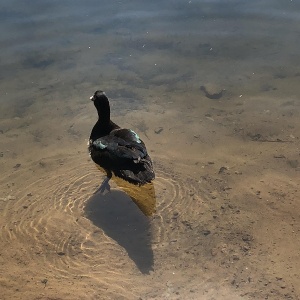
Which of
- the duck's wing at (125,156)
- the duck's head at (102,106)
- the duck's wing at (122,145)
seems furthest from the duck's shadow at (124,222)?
the duck's head at (102,106)

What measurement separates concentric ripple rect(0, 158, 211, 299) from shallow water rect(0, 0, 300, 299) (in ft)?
0.06

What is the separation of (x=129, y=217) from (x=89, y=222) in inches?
21.7

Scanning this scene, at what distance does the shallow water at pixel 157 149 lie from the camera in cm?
566

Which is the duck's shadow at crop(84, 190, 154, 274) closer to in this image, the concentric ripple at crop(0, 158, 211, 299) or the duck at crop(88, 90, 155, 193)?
the concentric ripple at crop(0, 158, 211, 299)

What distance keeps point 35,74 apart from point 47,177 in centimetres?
355

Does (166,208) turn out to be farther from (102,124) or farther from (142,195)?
(102,124)

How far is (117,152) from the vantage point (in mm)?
6586

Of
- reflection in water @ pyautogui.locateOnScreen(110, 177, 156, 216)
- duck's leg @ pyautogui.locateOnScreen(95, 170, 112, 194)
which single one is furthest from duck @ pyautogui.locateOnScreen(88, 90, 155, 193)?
reflection in water @ pyautogui.locateOnScreen(110, 177, 156, 216)

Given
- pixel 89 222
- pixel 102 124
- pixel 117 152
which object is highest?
pixel 117 152

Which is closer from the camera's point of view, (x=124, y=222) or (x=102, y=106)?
(x=124, y=222)

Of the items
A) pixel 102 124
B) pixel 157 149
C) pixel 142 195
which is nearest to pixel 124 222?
pixel 142 195

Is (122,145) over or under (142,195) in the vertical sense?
over

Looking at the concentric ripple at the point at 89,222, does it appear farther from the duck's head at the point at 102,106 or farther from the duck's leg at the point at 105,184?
the duck's head at the point at 102,106

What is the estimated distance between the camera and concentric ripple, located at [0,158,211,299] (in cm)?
578
